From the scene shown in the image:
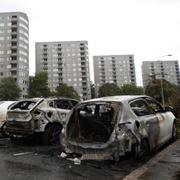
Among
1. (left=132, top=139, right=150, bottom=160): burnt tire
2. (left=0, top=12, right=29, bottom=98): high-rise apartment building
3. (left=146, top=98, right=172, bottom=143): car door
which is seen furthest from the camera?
(left=0, top=12, right=29, bottom=98): high-rise apartment building

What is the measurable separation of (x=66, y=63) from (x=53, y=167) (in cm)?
10344

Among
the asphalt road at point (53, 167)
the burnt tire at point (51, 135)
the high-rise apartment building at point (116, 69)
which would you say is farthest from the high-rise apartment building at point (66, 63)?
the asphalt road at point (53, 167)

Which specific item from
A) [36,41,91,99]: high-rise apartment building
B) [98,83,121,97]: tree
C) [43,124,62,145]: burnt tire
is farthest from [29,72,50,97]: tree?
[43,124,62,145]: burnt tire

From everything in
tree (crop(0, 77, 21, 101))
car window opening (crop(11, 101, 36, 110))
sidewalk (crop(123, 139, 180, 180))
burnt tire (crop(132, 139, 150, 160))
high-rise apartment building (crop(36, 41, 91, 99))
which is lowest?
sidewalk (crop(123, 139, 180, 180))

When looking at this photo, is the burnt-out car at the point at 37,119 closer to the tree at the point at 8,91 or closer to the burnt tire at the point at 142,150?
the burnt tire at the point at 142,150

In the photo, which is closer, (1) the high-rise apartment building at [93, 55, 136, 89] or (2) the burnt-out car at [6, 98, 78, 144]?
(2) the burnt-out car at [6, 98, 78, 144]

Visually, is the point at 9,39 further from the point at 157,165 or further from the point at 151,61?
the point at 151,61

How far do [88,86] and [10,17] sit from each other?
43.6 m

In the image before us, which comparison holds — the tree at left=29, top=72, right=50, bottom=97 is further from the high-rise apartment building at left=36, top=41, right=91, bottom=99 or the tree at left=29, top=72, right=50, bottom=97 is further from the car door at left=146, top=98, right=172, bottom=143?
the car door at left=146, top=98, right=172, bottom=143

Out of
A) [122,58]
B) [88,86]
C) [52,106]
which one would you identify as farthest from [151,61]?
[52,106]

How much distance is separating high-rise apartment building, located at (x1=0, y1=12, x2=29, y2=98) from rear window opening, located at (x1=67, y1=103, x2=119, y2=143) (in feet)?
245

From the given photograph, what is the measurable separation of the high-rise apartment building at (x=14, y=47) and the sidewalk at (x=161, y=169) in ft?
248

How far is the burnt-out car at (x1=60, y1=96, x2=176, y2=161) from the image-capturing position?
515 centimetres

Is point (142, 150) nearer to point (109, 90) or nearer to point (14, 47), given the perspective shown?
point (14, 47)
